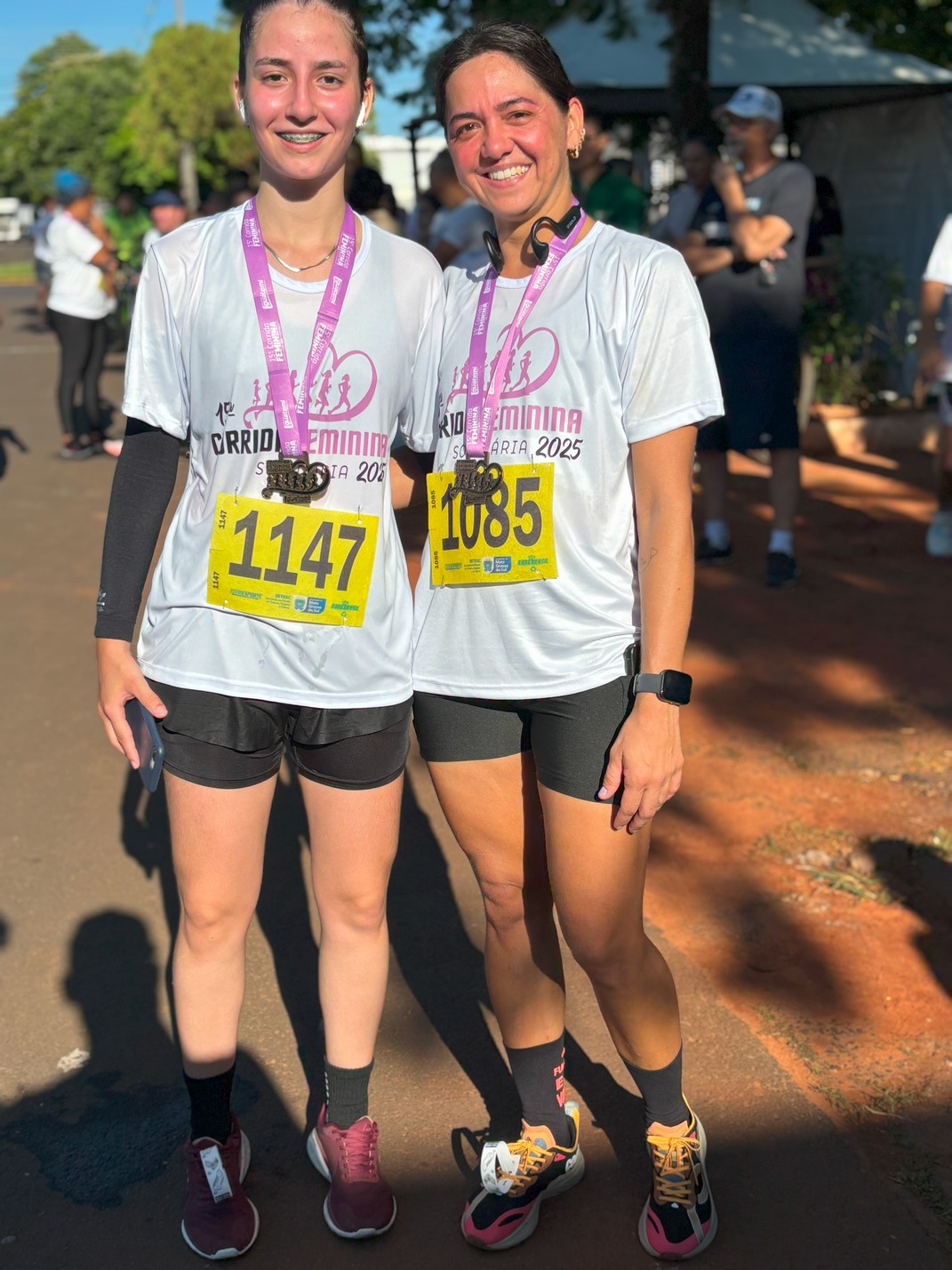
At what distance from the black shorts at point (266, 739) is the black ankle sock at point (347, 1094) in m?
0.60

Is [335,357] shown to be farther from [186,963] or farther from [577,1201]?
[577,1201]

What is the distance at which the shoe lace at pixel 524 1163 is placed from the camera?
2.54 meters

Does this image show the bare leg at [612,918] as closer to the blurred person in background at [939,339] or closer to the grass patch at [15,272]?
the blurred person in background at [939,339]

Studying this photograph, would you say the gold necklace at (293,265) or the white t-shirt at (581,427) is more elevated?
the gold necklace at (293,265)

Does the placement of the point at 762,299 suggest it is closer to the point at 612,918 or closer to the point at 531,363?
the point at 531,363

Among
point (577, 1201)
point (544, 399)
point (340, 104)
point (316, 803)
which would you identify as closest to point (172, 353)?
point (340, 104)

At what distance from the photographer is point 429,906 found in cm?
382

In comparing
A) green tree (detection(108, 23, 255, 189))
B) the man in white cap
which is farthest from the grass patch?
the man in white cap

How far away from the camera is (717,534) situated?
716cm

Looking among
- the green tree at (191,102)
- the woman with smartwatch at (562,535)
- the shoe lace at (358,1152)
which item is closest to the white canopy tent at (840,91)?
the woman with smartwatch at (562,535)

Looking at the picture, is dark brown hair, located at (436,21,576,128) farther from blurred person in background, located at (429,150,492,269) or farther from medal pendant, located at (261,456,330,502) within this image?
blurred person in background, located at (429,150,492,269)

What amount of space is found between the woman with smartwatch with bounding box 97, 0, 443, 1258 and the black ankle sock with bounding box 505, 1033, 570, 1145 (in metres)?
0.47

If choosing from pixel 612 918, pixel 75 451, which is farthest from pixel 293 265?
pixel 75 451

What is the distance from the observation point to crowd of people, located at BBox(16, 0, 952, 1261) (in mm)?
2244
